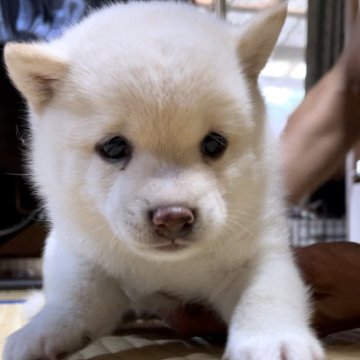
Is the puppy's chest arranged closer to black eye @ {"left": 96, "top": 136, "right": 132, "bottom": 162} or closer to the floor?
the floor

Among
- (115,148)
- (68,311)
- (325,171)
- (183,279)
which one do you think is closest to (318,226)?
(325,171)

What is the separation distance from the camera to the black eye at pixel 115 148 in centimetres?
123

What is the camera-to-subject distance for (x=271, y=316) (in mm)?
1244

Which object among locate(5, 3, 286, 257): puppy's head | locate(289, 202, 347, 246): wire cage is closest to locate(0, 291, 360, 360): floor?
locate(5, 3, 286, 257): puppy's head

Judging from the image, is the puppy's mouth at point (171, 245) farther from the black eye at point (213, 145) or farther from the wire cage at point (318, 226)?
the wire cage at point (318, 226)

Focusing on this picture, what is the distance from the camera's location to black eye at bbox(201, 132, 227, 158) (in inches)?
49.4

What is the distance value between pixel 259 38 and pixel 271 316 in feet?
1.82

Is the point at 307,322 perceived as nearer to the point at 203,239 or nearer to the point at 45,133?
the point at 203,239

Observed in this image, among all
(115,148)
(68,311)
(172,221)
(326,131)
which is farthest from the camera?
(326,131)

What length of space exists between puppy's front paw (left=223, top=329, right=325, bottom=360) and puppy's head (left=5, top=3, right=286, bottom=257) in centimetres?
19

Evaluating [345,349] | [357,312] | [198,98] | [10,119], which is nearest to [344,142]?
[357,312]

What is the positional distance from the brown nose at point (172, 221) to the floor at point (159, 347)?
0.30 metres

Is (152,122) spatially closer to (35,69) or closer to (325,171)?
(35,69)

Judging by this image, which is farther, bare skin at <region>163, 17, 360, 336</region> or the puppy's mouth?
bare skin at <region>163, 17, 360, 336</region>
